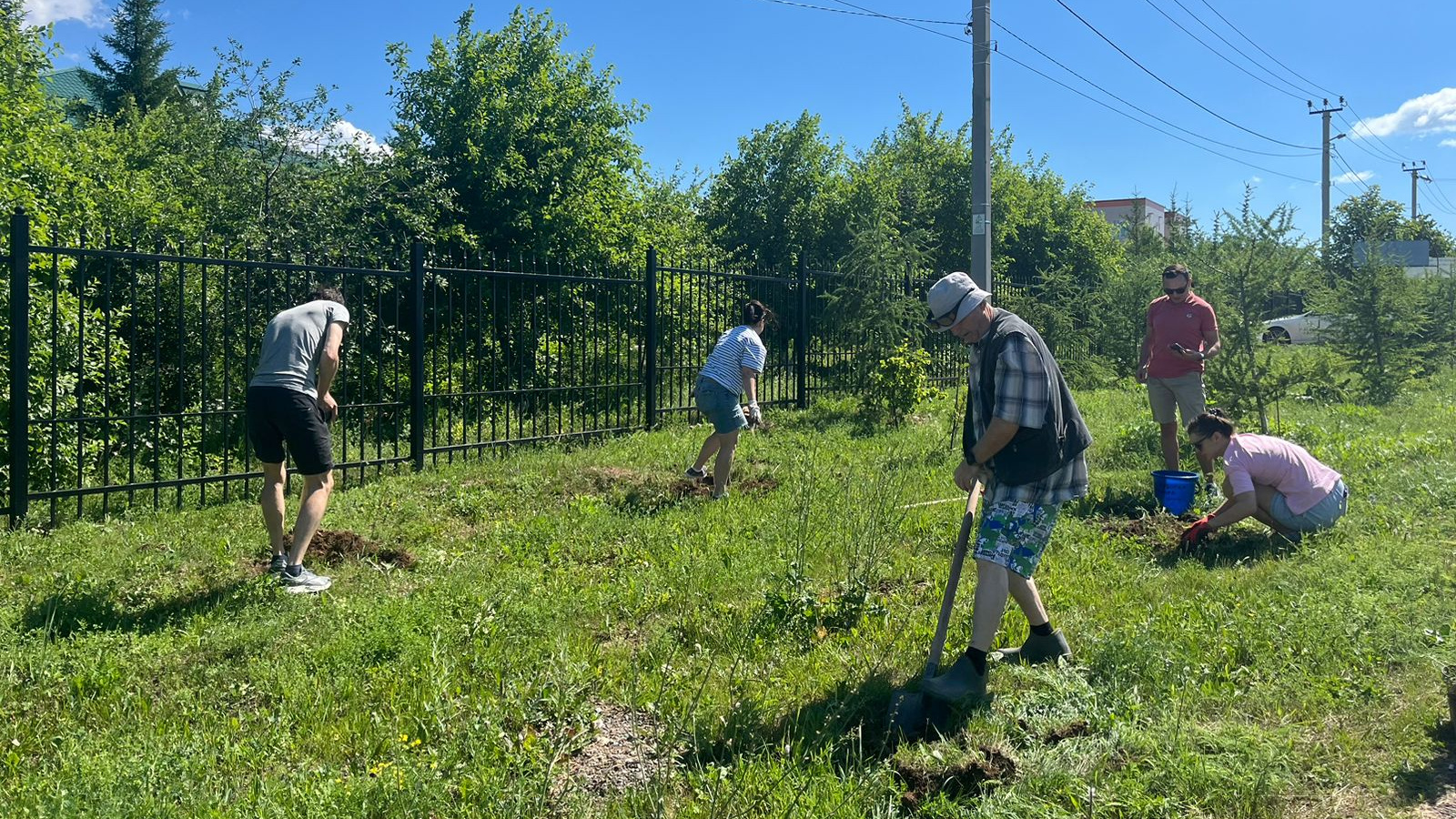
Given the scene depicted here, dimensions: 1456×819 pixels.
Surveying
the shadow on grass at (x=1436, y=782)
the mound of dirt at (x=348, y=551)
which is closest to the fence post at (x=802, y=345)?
the mound of dirt at (x=348, y=551)

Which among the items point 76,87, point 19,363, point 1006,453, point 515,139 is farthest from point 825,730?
point 76,87

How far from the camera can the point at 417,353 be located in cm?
816

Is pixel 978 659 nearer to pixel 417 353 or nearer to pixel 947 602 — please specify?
pixel 947 602

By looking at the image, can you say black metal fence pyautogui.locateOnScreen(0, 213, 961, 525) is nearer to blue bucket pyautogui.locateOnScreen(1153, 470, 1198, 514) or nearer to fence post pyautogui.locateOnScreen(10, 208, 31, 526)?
fence post pyautogui.locateOnScreen(10, 208, 31, 526)

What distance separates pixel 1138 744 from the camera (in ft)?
11.0

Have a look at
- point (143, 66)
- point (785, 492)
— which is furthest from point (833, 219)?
point (143, 66)

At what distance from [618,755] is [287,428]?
2.85m

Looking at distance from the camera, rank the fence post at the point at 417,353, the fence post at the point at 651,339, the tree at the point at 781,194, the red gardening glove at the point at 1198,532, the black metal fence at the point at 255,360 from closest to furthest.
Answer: the red gardening glove at the point at 1198,532 < the black metal fence at the point at 255,360 < the fence post at the point at 417,353 < the fence post at the point at 651,339 < the tree at the point at 781,194

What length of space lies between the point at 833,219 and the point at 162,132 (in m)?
13.8

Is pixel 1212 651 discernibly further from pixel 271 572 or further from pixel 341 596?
pixel 271 572

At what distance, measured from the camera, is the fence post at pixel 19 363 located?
5.98m

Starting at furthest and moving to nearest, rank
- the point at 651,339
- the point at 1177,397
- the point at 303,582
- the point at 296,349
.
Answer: the point at 651,339 < the point at 1177,397 < the point at 296,349 < the point at 303,582

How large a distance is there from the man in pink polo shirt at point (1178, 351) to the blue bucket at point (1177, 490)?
76 cm

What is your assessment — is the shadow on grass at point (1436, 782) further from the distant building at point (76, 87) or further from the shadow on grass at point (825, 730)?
the distant building at point (76, 87)
